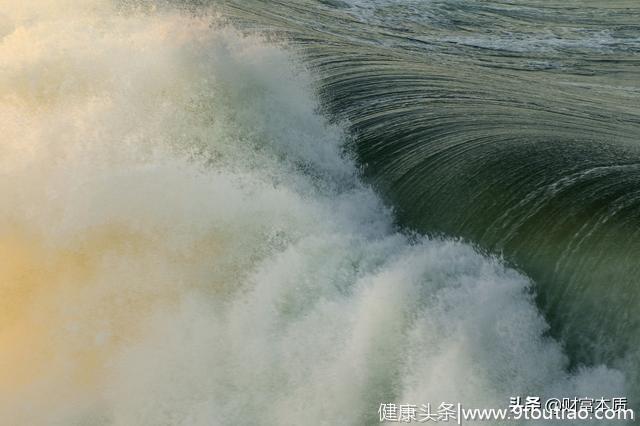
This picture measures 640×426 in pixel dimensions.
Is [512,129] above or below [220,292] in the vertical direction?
above

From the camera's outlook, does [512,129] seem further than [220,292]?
Yes

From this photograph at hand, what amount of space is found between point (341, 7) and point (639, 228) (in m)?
8.21

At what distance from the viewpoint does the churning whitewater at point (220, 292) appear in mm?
5102

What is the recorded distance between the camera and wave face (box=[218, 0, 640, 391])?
5812 mm

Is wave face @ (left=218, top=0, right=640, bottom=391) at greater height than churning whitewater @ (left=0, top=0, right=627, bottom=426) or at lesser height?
greater

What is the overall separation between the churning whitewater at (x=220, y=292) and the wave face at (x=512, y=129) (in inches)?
14.8

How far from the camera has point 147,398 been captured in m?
5.25

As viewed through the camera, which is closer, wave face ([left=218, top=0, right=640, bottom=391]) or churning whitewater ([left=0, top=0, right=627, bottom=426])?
Result: churning whitewater ([left=0, top=0, right=627, bottom=426])

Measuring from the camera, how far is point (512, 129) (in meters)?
8.12

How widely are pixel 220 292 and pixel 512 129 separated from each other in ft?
13.9

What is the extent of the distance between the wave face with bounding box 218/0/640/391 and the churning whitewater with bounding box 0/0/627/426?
0.38 metres

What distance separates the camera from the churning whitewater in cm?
510

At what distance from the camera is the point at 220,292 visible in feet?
18.5

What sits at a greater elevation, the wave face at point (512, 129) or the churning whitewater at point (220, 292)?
the wave face at point (512, 129)
